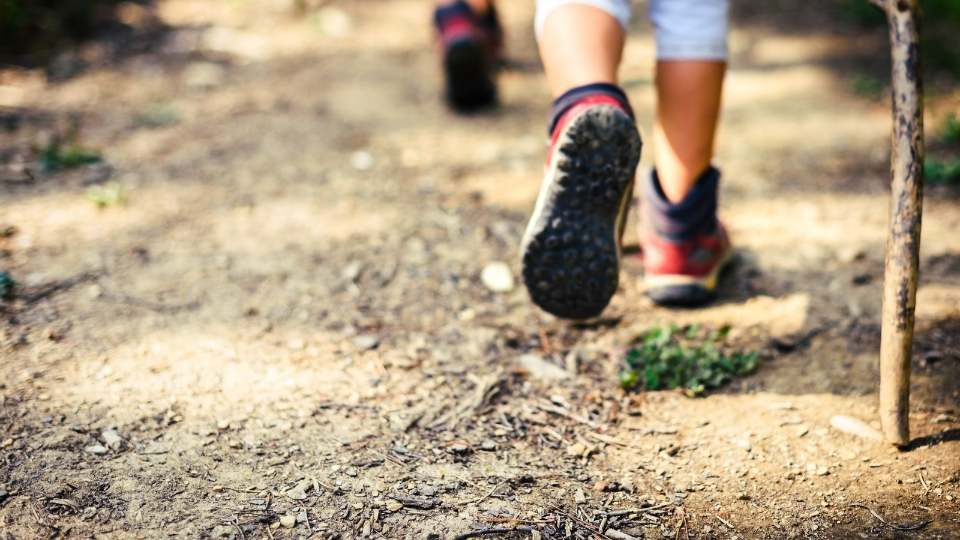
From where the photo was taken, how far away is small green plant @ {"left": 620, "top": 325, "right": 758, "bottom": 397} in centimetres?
176

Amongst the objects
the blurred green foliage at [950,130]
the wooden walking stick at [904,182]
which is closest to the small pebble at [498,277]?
the wooden walking stick at [904,182]

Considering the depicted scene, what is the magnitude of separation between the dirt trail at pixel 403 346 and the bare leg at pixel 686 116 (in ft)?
1.23

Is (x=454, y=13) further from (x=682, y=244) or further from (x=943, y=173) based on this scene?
(x=943, y=173)

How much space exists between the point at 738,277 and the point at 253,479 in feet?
4.75

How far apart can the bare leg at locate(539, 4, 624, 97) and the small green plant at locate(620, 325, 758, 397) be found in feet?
2.09

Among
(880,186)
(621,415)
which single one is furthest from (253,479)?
(880,186)

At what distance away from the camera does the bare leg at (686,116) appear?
1.90m

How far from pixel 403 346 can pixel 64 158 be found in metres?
1.64

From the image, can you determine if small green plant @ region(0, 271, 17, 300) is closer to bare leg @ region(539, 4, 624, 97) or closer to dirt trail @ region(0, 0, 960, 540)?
dirt trail @ region(0, 0, 960, 540)

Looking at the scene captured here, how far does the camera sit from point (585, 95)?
63.3 inches

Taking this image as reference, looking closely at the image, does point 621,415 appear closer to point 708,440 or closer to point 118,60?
point 708,440

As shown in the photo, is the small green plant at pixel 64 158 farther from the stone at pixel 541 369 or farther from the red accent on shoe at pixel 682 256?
the red accent on shoe at pixel 682 256

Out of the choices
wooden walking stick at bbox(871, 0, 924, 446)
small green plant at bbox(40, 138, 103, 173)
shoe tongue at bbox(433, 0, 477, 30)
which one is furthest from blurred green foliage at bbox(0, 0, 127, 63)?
wooden walking stick at bbox(871, 0, 924, 446)

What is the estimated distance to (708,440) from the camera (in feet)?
5.17
